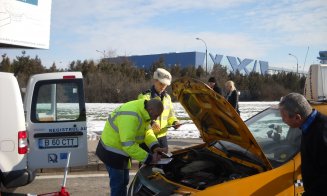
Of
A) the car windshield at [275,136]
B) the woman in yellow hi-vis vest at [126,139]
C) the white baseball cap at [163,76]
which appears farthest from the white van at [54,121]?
the car windshield at [275,136]

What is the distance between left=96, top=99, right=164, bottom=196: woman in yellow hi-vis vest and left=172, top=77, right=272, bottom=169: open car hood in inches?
15.4

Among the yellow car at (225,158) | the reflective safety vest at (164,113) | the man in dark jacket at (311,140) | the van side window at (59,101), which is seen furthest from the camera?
the van side window at (59,101)

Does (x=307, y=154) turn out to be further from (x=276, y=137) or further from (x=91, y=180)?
(x=91, y=180)

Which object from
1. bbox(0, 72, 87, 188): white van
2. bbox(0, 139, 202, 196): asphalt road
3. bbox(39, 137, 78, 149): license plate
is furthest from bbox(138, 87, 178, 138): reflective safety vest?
bbox(0, 139, 202, 196): asphalt road

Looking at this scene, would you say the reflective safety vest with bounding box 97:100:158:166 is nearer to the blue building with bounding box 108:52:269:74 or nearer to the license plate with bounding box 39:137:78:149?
the license plate with bounding box 39:137:78:149

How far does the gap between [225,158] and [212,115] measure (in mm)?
451

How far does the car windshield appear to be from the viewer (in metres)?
3.64

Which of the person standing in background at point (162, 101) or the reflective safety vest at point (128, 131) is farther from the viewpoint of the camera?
the person standing in background at point (162, 101)

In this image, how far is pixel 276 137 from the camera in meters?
4.09

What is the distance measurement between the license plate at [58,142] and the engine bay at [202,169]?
2543 mm

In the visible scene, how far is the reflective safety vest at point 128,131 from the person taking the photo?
411 cm

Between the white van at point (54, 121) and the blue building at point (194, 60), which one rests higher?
the blue building at point (194, 60)

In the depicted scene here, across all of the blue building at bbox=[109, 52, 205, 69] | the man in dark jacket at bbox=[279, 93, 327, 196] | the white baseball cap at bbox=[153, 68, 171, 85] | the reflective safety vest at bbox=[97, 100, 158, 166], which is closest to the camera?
the man in dark jacket at bbox=[279, 93, 327, 196]

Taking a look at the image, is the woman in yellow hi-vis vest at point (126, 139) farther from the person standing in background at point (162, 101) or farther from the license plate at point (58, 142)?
the license plate at point (58, 142)
